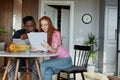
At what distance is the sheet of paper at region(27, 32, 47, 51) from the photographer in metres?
3.32

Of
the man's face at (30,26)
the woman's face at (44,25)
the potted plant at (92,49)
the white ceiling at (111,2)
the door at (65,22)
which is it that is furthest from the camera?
the door at (65,22)

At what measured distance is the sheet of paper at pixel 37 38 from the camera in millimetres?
3316

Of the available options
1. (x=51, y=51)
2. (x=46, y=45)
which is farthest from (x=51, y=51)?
(x=46, y=45)

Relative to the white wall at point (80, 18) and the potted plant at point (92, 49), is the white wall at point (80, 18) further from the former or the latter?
the potted plant at point (92, 49)

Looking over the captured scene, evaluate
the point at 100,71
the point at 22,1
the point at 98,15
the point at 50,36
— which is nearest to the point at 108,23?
the point at 98,15

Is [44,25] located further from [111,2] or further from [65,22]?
[65,22]

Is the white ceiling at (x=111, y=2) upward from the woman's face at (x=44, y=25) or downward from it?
upward

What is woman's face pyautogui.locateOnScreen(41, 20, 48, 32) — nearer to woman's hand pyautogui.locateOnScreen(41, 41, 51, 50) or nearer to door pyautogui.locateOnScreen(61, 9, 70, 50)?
woman's hand pyautogui.locateOnScreen(41, 41, 51, 50)

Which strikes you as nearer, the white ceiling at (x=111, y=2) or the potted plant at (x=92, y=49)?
the white ceiling at (x=111, y=2)

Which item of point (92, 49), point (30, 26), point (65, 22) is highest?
point (65, 22)

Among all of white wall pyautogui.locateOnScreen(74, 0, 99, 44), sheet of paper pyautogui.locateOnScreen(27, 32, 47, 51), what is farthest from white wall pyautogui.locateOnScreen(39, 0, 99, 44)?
sheet of paper pyautogui.locateOnScreen(27, 32, 47, 51)

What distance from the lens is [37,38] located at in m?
3.34

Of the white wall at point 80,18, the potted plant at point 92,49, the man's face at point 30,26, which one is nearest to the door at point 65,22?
the white wall at point 80,18

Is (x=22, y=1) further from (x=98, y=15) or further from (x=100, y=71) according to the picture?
(x=100, y=71)
